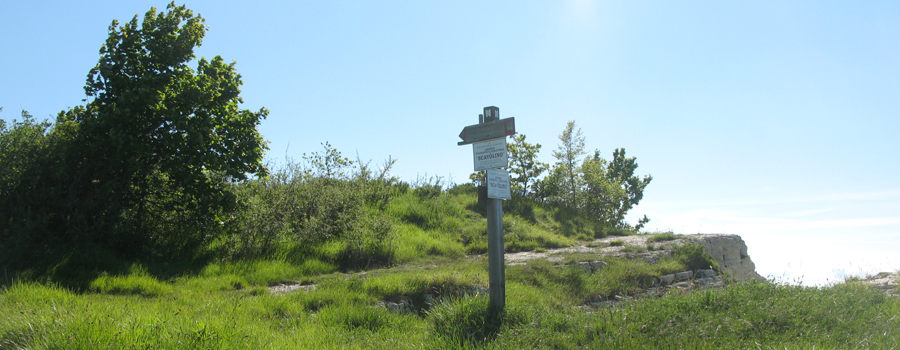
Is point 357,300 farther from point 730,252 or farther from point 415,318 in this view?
point 730,252

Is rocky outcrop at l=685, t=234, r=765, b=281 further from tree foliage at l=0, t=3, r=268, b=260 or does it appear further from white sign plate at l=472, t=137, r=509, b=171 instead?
tree foliage at l=0, t=3, r=268, b=260

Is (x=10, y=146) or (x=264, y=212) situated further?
(x=264, y=212)

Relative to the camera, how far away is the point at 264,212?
33.9ft

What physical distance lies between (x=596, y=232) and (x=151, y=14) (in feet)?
44.7

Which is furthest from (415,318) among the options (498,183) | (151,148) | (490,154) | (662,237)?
(662,237)

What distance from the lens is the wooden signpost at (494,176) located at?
6145 millimetres

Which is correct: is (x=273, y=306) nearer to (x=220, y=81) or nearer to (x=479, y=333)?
(x=479, y=333)

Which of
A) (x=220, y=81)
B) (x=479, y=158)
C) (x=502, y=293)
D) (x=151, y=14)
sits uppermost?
(x=151, y=14)

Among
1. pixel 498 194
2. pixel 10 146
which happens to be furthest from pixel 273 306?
pixel 10 146

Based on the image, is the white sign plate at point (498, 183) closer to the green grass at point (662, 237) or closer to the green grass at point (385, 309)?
the green grass at point (385, 309)

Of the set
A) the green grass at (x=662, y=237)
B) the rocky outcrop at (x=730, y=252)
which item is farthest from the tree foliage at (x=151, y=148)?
the rocky outcrop at (x=730, y=252)

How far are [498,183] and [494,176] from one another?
11 centimetres

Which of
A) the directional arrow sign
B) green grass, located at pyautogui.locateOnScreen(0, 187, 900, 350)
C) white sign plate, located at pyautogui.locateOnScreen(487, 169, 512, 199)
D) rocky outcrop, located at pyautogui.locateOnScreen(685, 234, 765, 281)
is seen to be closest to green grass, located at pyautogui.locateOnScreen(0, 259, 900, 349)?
green grass, located at pyautogui.locateOnScreen(0, 187, 900, 350)

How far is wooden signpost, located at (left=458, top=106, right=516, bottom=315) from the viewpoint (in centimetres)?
614
